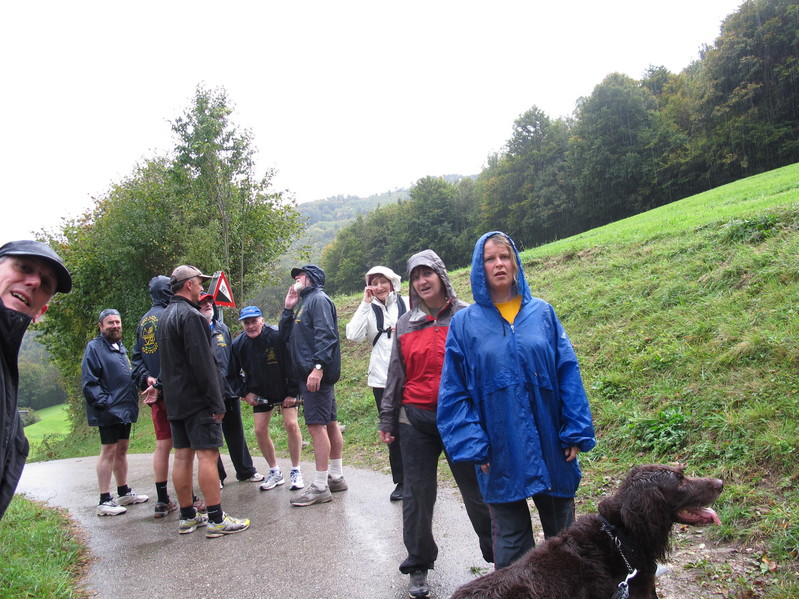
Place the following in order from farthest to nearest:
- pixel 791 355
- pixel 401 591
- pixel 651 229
Result: pixel 651 229, pixel 791 355, pixel 401 591

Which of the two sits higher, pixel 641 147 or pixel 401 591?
pixel 641 147

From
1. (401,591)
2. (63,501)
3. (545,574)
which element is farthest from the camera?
(63,501)

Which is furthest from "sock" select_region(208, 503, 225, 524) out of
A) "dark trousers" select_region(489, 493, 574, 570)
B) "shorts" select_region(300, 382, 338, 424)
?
"dark trousers" select_region(489, 493, 574, 570)

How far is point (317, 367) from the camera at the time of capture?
5.56m

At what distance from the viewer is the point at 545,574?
2328 mm

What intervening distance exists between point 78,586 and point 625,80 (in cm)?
5052

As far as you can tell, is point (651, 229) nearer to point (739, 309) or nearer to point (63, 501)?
point (739, 309)

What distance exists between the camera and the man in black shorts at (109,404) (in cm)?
630

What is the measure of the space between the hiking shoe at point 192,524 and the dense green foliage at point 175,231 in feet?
44.2

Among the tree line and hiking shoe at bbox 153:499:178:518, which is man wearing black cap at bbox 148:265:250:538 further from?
the tree line

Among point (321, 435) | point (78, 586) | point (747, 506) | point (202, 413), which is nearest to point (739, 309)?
point (747, 506)

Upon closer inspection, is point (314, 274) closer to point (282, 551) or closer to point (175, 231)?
point (282, 551)

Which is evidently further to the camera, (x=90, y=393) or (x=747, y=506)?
(x=90, y=393)

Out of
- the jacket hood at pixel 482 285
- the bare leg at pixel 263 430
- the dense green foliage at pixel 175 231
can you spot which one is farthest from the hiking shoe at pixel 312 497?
the dense green foliage at pixel 175 231
